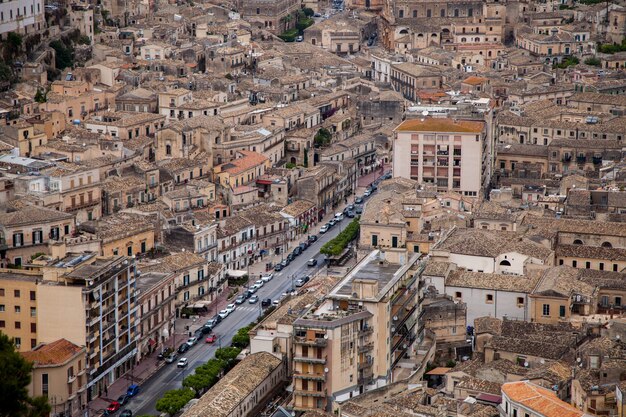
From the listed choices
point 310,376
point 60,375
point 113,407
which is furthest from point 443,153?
point 60,375

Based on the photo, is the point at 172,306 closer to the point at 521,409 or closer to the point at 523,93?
the point at 521,409

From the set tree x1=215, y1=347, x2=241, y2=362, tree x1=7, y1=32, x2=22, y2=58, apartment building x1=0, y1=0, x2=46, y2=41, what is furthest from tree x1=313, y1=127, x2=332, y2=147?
tree x1=215, y1=347, x2=241, y2=362

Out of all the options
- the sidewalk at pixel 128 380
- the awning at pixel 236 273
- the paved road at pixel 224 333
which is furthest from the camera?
the awning at pixel 236 273

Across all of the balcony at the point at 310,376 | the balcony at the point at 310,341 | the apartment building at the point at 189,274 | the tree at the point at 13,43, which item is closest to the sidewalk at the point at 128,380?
the apartment building at the point at 189,274

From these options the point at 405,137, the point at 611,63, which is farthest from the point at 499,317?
the point at 611,63

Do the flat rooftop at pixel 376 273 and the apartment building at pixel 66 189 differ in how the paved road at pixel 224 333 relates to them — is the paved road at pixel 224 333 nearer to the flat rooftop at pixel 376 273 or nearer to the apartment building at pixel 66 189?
the flat rooftop at pixel 376 273

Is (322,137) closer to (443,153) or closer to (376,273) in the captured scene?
(443,153)

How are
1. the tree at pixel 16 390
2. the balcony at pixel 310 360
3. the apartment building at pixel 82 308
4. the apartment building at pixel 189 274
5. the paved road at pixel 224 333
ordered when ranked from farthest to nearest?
the apartment building at pixel 189 274 → the paved road at pixel 224 333 → the apartment building at pixel 82 308 → the balcony at pixel 310 360 → the tree at pixel 16 390
